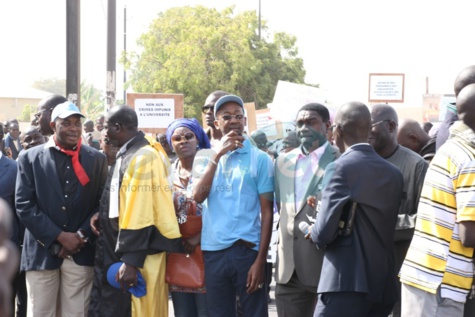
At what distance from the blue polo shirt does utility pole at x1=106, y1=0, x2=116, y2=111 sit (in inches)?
508

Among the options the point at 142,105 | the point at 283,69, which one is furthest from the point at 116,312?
the point at 283,69

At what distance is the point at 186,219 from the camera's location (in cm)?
555

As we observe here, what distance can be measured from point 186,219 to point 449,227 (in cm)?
238

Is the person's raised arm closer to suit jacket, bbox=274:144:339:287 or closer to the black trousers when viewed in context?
suit jacket, bbox=274:144:339:287

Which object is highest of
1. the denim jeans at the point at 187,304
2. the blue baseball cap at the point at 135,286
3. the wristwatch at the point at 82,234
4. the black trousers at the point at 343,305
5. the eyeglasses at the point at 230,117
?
the eyeglasses at the point at 230,117

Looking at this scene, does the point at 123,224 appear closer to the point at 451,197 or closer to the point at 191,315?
the point at 191,315

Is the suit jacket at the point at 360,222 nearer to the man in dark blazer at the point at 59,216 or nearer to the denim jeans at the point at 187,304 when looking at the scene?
the denim jeans at the point at 187,304

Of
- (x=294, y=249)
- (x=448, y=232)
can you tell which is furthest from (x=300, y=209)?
(x=448, y=232)

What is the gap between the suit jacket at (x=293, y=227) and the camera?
15.9ft

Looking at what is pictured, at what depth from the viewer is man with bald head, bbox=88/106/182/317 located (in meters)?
5.25

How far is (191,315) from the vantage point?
553 cm

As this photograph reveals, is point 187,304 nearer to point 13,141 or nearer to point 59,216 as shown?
point 59,216

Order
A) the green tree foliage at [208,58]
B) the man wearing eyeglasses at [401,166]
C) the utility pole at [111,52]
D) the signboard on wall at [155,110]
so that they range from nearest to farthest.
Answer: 1. the man wearing eyeglasses at [401,166]
2. the signboard on wall at [155,110]
3. the utility pole at [111,52]
4. the green tree foliage at [208,58]

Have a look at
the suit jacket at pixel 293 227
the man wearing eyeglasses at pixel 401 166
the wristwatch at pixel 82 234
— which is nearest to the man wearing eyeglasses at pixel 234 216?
the suit jacket at pixel 293 227
